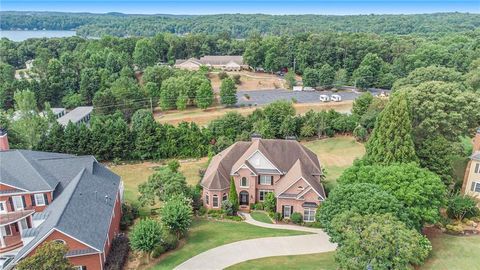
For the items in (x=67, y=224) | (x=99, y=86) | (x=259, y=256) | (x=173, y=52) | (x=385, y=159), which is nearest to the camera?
(x=67, y=224)

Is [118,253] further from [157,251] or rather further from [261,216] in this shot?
[261,216]

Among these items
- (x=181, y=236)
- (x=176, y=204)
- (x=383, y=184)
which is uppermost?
(x=383, y=184)


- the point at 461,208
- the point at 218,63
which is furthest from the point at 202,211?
the point at 218,63

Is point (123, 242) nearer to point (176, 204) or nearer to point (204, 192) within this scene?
point (176, 204)

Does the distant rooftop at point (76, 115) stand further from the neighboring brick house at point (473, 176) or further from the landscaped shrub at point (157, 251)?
the neighboring brick house at point (473, 176)

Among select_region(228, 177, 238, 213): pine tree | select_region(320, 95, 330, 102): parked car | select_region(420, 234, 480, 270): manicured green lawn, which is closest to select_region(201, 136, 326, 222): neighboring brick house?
select_region(228, 177, 238, 213): pine tree

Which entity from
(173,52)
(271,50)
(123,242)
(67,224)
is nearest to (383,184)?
(123,242)
